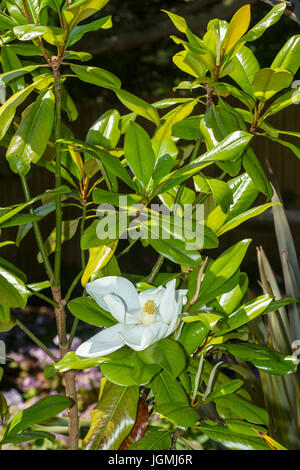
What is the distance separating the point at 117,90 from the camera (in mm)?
556

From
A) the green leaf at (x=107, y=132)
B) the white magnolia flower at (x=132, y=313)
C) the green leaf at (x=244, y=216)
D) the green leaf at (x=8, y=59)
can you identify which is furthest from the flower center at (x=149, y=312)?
the green leaf at (x=8, y=59)

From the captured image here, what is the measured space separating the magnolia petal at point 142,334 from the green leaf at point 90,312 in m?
0.05

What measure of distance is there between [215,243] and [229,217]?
104 mm

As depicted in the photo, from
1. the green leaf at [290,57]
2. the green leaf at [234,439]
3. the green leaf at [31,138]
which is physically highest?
the green leaf at [290,57]

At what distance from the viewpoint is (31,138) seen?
1.79ft

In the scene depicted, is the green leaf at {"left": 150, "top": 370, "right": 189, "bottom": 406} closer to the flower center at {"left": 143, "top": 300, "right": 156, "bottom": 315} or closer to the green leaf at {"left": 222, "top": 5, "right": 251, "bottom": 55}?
the flower center at {"left": 143, "top": 300, "right": 156, "bottom": 315}

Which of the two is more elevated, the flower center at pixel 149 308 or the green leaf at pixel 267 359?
the flower center at pixel 149 308

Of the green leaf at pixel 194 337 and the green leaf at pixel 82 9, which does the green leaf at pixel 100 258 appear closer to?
the green leaf at pixel 194 337

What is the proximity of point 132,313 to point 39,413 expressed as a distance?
176 mm

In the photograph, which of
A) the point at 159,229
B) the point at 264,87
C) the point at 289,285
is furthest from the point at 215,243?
the point at 289,285

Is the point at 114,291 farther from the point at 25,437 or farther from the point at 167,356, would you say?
the point at 25,437

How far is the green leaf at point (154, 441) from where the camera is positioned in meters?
0.54

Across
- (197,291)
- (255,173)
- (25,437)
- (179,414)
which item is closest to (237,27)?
(255,173)

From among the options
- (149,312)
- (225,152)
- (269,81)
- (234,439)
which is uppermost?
(269,81)
